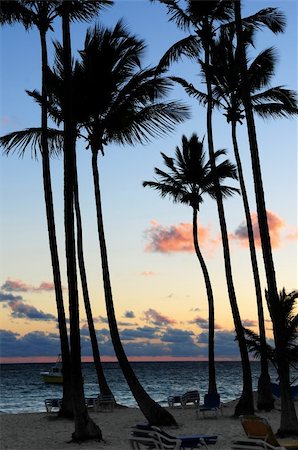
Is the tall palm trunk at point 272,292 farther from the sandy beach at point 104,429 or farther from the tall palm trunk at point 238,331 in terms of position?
the tall palm trunk at point 238,331

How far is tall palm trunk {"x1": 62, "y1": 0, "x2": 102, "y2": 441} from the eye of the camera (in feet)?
47.4

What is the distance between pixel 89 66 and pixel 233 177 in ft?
33.6

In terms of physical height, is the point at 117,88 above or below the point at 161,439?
above

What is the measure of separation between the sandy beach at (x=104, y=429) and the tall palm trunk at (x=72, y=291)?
406mm

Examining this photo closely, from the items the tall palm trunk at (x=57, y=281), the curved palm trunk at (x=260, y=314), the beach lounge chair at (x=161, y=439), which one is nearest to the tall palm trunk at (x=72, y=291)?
the beach lounge chair at (x=161, y=439)

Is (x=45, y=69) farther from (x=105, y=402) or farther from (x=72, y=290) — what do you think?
(x=105, y=402)

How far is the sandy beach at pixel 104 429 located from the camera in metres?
14.5

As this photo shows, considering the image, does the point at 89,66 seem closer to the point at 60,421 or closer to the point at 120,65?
the point at 120,65

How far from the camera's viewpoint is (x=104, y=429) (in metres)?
17.2

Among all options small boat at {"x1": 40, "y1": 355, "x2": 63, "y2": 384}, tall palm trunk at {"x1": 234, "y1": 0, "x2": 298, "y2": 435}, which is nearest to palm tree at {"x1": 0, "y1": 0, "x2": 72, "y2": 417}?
tall palm trunk at {"x1": 234, "y1": 0, "x2": 298, "y2": 435}

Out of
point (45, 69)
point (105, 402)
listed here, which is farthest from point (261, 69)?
point (105, 402)

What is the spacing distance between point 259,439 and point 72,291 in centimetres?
530

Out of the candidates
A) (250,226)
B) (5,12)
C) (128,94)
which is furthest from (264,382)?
(5,12)

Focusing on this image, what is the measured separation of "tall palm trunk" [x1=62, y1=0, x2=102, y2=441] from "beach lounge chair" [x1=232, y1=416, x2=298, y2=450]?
3.90 meters
